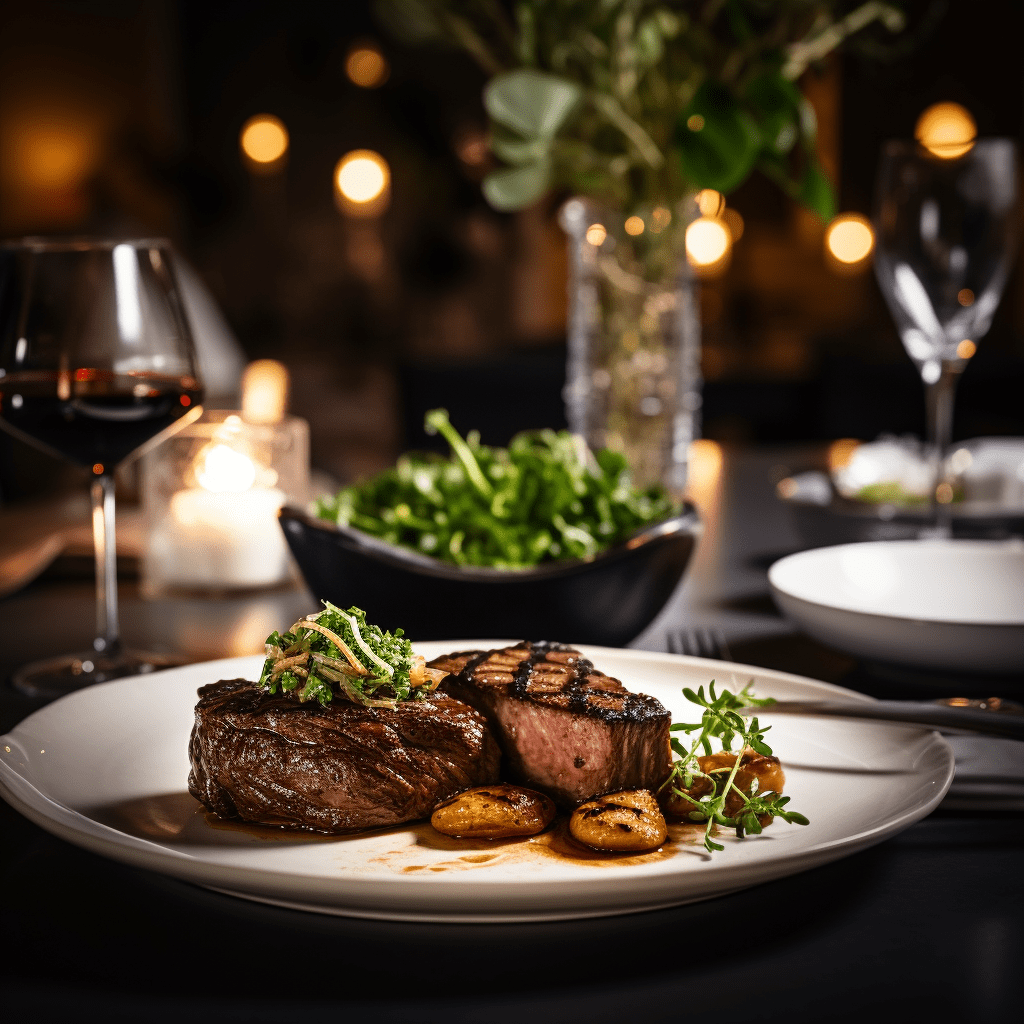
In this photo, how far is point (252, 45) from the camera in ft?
32.4

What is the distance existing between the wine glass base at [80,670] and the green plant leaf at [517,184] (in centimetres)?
103

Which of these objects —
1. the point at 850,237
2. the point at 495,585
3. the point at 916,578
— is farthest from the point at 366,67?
the point at 495,585

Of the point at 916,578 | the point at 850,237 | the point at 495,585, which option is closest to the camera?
the point at 495,585

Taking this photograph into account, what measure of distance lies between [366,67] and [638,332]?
863 centimetres

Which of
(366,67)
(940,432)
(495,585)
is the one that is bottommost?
(495,585)

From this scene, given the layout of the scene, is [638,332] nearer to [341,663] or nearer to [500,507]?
[500,507]

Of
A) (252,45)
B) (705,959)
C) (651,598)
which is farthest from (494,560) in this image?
(252,45)

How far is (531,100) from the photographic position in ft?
6.05

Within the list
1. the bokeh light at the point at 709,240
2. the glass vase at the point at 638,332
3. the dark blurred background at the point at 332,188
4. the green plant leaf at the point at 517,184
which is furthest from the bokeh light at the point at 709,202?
the bokeh light at the point at 709,240

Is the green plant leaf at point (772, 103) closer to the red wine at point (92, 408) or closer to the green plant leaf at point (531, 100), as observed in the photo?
the green plant leaf at point (531, 100)

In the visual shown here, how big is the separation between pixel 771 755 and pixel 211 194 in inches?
394

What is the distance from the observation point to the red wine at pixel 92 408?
3.71 feet

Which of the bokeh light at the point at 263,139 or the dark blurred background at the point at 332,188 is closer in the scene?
the dark blurred background at the point at 332,188

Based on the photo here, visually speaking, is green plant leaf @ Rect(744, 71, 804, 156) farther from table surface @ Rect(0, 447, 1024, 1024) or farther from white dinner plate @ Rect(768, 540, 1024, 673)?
table surface @ Rect(0, 447, 1024, 1024)
